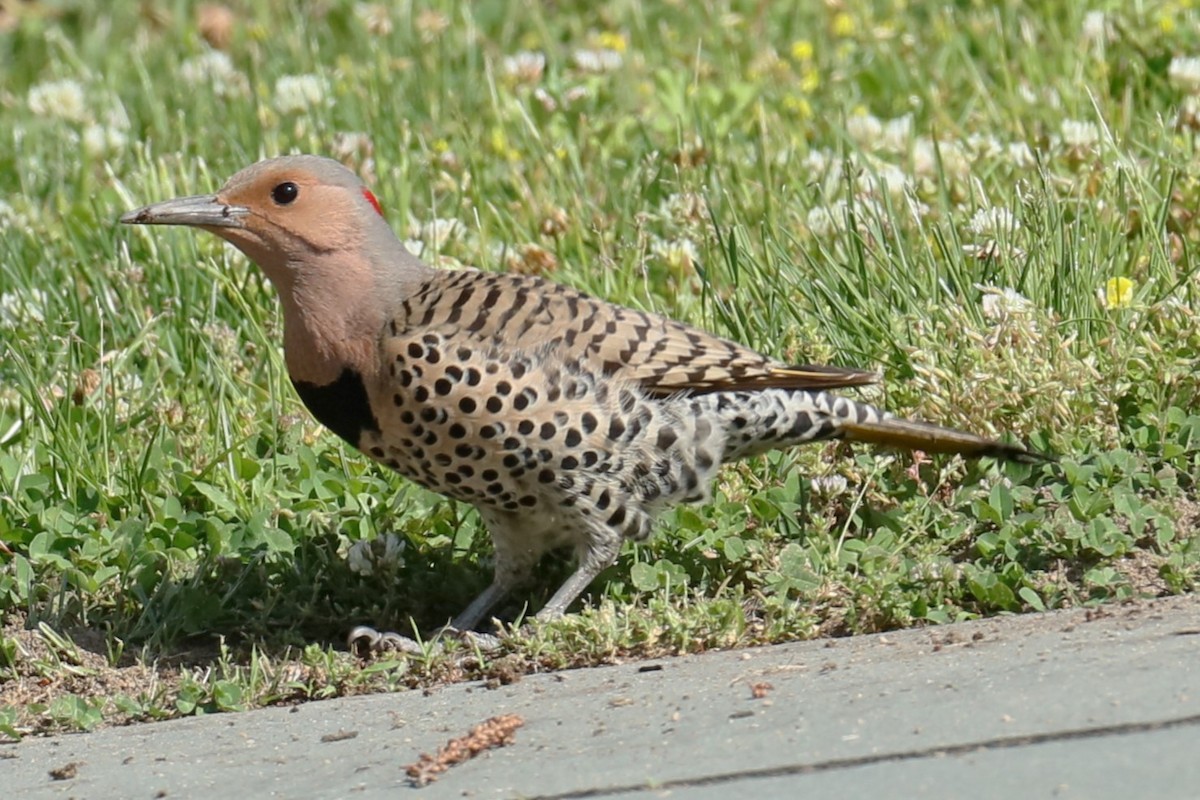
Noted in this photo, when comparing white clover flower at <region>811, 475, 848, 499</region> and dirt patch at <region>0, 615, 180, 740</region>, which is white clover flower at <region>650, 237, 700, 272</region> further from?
dirt patch at <region>0, 615, 180, 740</region>

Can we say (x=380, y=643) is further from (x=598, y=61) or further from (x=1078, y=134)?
(x=598, y=61)

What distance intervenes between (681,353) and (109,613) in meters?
1.45

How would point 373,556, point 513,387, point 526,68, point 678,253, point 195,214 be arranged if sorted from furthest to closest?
point 526,68 < point 678,253 < point 373,556 < point 195,214 < point 513,387

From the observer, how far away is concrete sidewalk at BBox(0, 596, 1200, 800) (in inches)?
109

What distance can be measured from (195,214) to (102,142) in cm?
301

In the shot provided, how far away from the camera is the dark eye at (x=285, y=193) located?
4367 mm

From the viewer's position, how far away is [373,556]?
14.6ft

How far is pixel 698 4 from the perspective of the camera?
8078 millimetres

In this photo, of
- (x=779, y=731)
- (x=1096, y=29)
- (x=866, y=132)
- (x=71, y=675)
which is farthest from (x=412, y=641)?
(x=1096, y=29)

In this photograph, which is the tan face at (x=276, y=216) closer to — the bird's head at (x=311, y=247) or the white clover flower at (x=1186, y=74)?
the bird's head at (x=311, y=247)

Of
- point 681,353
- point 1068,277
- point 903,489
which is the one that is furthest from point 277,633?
point 1068,277

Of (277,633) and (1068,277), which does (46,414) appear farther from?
(1068,277)

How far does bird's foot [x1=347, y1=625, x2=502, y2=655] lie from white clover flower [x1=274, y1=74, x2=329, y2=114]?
328 centimetres

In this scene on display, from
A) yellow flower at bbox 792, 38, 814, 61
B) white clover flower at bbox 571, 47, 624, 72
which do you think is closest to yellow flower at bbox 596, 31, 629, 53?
white clover flower at bbox 571, 47, 624, 72
